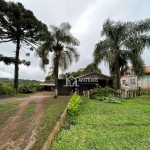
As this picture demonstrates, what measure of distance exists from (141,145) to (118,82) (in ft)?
34.3

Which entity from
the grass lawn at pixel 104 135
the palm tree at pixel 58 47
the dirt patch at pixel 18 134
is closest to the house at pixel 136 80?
the palm tree at pixel 58 47

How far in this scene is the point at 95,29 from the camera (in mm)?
15000

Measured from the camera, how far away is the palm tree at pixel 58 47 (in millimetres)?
11352

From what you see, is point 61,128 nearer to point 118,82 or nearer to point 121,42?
point 118,82

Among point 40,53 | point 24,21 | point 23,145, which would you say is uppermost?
point 24,21

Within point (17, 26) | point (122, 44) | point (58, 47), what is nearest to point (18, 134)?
point (58, 47)

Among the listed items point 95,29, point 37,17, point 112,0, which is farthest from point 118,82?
point 37,17

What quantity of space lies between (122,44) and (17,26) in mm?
11828

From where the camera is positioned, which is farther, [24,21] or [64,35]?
[24,21]

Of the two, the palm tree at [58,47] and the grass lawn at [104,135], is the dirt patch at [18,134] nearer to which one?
the grass lawn at [104,135]

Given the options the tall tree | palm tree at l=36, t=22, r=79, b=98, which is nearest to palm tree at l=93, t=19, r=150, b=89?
palm tree at l=36, t=22, r=79, b=98

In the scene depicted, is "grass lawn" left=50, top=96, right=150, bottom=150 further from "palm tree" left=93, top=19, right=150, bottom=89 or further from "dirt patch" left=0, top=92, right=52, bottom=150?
"palm tree" left=93, top=19, right=150, bottom=89

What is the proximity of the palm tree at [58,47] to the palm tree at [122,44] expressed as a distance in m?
2.67

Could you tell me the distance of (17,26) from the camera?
15.4m
